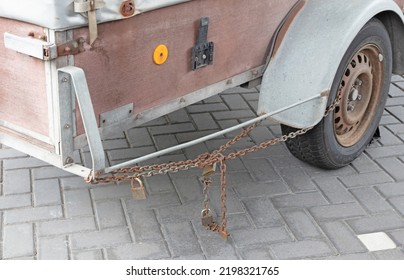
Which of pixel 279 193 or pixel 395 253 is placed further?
pixel 279 193

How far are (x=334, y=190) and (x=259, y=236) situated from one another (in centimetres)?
66

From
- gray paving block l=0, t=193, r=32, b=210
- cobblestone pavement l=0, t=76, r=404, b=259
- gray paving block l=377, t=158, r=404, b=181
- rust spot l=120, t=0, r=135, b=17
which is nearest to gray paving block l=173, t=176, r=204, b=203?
cobblestone pavement l=0, t=76, r=404, b=259

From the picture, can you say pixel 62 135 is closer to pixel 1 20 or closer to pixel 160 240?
pixel 1 20

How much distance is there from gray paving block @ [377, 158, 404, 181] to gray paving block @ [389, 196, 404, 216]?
22 centimetres

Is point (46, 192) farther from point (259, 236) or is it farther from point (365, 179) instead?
point (365, 179)

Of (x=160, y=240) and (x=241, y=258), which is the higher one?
(x=160, y=240)

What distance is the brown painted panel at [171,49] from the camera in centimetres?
269

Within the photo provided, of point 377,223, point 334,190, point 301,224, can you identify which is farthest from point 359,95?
point 301,224

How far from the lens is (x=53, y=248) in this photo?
3.28 m

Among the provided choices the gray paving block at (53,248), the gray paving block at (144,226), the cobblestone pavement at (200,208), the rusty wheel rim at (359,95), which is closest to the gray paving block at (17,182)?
the cobblestone pavement at (200,208)

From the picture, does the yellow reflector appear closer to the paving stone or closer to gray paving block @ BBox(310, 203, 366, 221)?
gray paving block @ BBox(310, 203, 366, 221)

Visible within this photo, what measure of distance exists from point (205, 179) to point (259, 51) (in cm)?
75

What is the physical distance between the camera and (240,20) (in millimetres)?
3227
